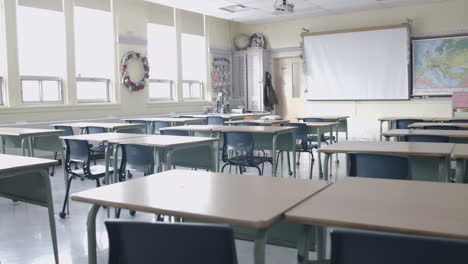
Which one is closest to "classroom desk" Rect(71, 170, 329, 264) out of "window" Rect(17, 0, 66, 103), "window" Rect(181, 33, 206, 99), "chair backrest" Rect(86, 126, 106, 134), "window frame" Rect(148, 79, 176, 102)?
"chair backrest" Rect(86, 126, 106, 134)

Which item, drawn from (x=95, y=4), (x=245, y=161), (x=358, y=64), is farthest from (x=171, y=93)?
(x=245, y=161)

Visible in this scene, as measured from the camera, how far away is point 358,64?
989 cm

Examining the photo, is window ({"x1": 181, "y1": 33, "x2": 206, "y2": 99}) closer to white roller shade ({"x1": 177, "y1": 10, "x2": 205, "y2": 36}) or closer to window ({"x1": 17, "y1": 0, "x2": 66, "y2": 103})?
white roller shade ({"x1": 177, "y1": 10, "x2": 205, "y2": 36})

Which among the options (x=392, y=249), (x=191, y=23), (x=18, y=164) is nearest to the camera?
(x=392, y=249)

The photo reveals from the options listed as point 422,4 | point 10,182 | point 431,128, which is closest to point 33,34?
point 10,182

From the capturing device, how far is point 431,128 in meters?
4.69

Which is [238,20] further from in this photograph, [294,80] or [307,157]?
[307,157]

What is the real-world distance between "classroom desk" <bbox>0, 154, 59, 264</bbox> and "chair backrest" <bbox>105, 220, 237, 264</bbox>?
1.38 metres

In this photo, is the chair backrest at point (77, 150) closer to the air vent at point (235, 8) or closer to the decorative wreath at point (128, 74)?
the decorative wreath at point (128, 74)

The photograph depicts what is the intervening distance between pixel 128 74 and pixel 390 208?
7713 mm

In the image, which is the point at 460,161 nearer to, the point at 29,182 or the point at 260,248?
the point at 260,248

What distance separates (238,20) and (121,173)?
27.0ft

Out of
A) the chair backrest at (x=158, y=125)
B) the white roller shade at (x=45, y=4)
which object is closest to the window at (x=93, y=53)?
the white roller shade at (x=45, y=4)

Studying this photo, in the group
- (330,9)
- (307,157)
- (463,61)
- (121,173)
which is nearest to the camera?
(121,173)
